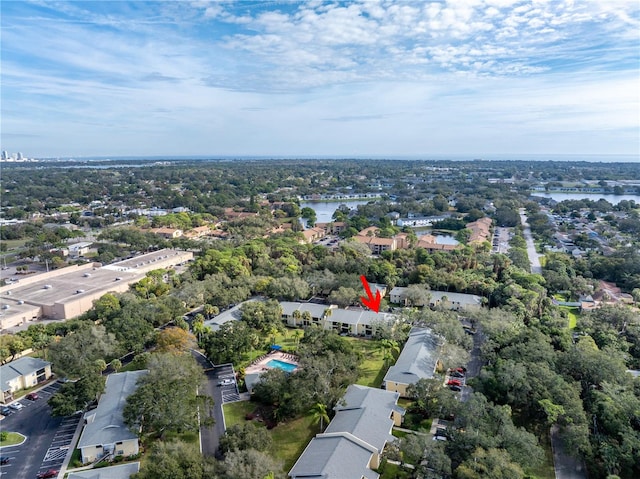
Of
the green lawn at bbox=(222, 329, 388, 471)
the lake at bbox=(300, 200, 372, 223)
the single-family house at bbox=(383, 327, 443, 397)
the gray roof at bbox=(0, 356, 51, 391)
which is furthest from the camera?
the lake at bbox=(300, 200, 372, 223)

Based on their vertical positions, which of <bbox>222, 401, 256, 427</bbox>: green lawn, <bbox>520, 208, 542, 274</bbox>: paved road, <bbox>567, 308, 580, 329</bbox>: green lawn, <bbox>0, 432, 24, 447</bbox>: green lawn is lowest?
<bbox>0, 432, 24, 447</bbox>: green lawn

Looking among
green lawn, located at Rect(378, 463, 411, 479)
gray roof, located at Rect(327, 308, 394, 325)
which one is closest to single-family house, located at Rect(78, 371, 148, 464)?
green lawn, located at Rect(378, 463, 411, 479)

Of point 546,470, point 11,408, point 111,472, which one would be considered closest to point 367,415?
point 546,470

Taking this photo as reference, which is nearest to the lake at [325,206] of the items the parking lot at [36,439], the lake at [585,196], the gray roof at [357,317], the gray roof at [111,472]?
the lake at [585,196]

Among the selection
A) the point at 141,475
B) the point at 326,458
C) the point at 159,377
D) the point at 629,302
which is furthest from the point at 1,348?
the point at 629,302

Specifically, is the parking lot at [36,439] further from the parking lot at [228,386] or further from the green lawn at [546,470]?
the green lawn at [546,470]

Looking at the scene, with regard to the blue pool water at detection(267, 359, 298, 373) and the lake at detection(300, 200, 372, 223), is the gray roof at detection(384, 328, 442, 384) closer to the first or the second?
the blue pool water at detection(267, 359, 298, 373)

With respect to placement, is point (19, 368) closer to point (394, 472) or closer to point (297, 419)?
point (297, 419)
